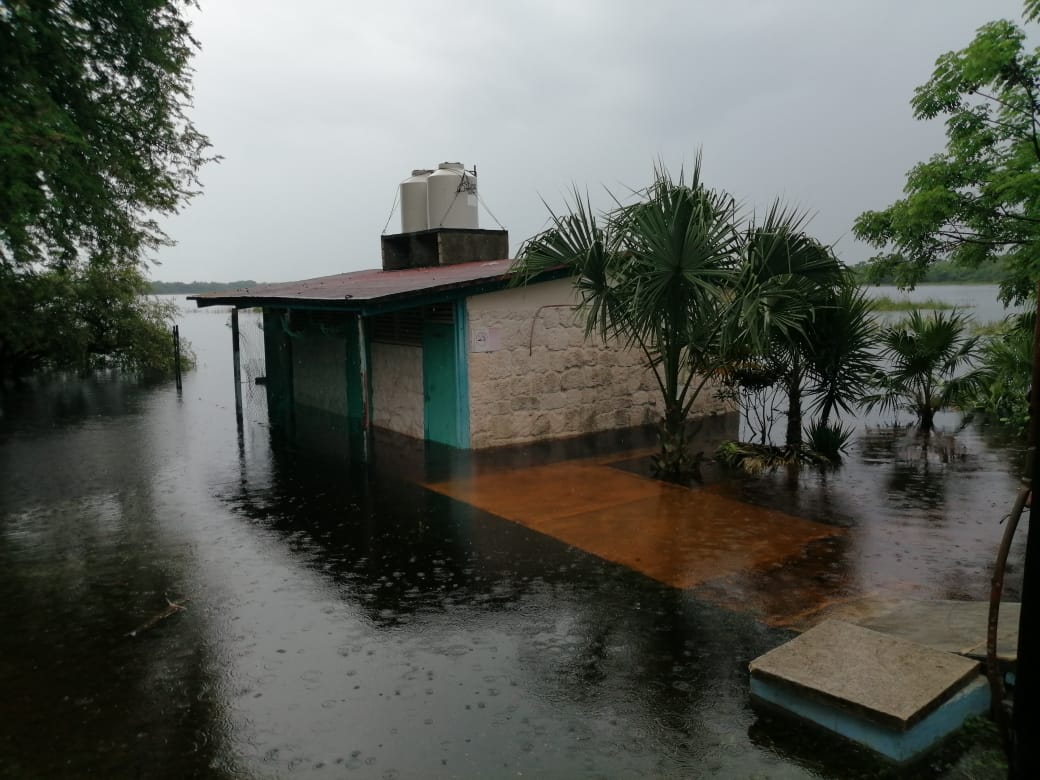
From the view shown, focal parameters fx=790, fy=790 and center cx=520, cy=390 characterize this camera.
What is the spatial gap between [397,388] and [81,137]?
629 cm

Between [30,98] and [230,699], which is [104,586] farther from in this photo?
[30,98]

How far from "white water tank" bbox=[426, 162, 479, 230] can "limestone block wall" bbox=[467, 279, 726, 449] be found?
5.87 m

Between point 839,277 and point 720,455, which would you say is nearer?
point 839,277

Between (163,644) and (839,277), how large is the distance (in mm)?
8116

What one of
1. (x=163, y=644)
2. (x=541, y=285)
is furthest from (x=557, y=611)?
(x=541, y=285)

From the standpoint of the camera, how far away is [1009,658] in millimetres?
4168

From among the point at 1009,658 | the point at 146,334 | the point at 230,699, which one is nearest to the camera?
the point at 1009,658

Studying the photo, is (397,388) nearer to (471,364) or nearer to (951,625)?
(471,364)

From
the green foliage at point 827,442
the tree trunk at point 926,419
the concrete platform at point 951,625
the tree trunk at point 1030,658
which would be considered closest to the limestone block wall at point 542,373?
the green foliage at point 827,442

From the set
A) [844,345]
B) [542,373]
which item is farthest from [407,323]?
[844,345]

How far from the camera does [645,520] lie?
26.2 feet

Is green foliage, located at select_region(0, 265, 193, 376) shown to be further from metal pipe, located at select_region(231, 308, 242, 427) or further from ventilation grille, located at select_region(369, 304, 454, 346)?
ventilation grille, located at select_region(369, 304, 454, 346)

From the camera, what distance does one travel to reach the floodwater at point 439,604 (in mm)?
4004

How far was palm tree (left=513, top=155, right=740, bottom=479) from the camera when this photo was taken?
8320 millimetres
